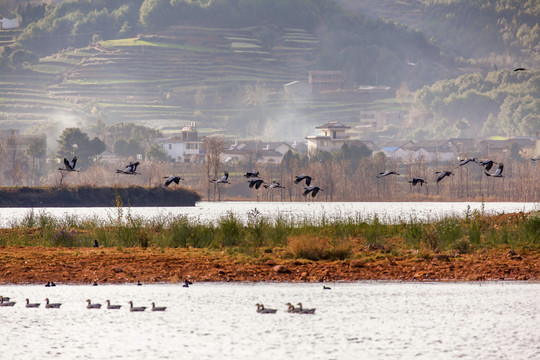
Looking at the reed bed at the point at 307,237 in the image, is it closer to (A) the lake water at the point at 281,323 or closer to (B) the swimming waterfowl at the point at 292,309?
(A) the lake water at the point at 281,323

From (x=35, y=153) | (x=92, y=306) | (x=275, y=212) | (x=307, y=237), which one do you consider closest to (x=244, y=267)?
(x=307, y=237)

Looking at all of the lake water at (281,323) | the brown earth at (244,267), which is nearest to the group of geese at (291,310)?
the lake water at (281,323)

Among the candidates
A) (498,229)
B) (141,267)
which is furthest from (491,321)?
(498,229)

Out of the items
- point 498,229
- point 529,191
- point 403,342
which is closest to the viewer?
point 403,342

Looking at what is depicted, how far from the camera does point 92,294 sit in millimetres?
27297

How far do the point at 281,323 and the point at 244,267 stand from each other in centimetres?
940

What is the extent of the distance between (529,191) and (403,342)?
135950mm

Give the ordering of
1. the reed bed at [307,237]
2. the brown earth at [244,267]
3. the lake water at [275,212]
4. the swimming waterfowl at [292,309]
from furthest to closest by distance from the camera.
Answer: the lake water at [275,212] < the reed bed at [307,237] < the brown earth at [244,267] < the swimming waterfowl at [292,309]

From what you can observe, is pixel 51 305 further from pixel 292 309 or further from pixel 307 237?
pixel 307 237

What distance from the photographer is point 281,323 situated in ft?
73.5

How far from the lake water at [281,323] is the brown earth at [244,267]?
1.24 meters

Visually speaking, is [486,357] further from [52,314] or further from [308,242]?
[308,242]

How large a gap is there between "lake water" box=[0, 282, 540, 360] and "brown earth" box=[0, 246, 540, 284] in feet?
4.06

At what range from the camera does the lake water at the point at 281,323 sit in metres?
19.3
